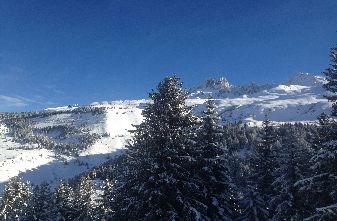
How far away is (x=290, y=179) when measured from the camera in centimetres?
3559

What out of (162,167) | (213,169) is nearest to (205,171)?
(213,169)

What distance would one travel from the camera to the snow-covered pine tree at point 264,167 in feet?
126

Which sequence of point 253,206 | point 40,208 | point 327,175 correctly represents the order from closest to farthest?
point 327,175
point 253,206
point 40,208

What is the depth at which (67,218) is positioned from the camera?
179ft

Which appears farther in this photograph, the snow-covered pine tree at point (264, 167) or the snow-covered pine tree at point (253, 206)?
the snow-covered pine tree at point (264, 167)

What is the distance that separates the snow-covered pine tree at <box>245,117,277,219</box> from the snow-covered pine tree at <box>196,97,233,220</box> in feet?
21.3

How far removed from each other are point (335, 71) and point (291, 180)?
1331 centimetres

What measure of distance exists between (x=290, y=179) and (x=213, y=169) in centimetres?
788

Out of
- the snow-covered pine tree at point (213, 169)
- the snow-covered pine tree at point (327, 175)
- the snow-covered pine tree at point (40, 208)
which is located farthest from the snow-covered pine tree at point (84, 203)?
the snow-covered pine tree at point (327, 175)

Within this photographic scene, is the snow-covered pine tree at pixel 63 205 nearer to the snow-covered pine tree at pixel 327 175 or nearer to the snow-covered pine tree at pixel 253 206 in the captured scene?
the snow-covered pine tree at pixel 253 206

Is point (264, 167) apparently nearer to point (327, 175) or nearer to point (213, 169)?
point (213, 169)

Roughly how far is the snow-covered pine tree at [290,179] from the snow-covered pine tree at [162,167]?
386 inches

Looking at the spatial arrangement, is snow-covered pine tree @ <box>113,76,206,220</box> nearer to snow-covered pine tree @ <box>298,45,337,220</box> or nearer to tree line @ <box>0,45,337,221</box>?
tree line @ <box>0,45,337,221</box>

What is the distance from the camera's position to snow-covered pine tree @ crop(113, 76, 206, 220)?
26.4 metres
